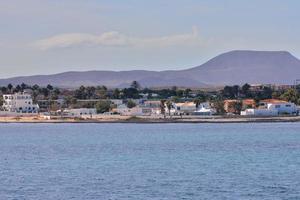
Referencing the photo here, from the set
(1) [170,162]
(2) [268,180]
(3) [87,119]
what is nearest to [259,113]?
(3) [87,119]

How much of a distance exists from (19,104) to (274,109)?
4267 centimetres

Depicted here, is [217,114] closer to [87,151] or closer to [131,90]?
[131,90]

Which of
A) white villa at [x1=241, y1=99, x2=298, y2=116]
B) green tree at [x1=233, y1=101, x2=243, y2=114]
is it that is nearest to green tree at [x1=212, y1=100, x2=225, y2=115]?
green tree at [x1=233, y1=101, x2=243, y2=114]

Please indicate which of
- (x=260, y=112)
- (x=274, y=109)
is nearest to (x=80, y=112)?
(x=260, y=112)

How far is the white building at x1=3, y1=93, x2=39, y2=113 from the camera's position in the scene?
158000mm

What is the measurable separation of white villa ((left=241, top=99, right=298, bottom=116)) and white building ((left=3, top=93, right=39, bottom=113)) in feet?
119

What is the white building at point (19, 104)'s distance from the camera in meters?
158

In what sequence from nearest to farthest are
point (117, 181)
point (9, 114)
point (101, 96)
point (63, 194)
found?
point (63, 194)
point (117, 181)
point (9, 114)
point (101, 96)

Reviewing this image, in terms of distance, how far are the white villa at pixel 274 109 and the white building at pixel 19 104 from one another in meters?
36.4

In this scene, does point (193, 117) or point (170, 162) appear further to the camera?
point (193, 117)

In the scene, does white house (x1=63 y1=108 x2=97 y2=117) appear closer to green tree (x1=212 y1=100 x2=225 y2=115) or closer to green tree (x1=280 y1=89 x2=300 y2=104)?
green tree (x1=212 y1=100 x2=225 y2=115)

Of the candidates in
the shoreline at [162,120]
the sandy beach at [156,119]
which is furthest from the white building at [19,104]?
the shoreline at [162,120]

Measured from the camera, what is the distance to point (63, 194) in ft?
115

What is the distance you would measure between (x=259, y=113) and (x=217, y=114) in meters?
7.59
